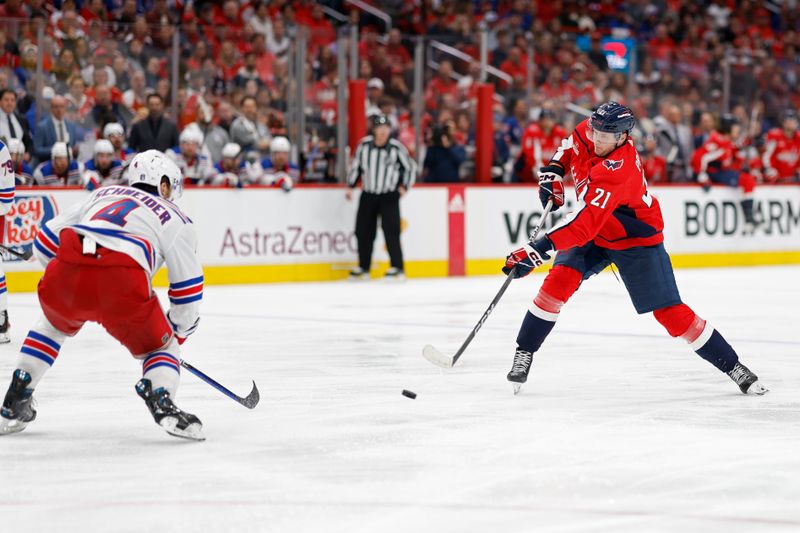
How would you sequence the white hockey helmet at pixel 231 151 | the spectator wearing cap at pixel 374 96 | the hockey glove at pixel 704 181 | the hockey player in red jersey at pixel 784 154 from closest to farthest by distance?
1. the white hockey helmet at pixel 231 151
2. the spectator wearing cap at pixel 374 96
3. the hockey glove at pixel 704 181
4. the hockey player in red jersey at pixel 784 154

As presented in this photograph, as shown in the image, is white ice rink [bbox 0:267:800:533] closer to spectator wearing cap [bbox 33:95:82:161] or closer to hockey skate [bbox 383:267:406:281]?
spectator wearing cap [bbox 33:95:82:161]

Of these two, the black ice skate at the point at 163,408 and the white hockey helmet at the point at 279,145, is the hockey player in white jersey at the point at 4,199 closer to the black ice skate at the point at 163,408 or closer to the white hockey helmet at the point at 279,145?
the black ice skate at the point at 163,408

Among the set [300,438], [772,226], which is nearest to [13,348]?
[300,438]

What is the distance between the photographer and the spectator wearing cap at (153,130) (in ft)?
33.3

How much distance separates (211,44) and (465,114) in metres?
2.55

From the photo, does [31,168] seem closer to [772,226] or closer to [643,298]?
[643,298]

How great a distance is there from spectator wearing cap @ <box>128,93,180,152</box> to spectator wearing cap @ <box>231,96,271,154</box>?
2.29 ft

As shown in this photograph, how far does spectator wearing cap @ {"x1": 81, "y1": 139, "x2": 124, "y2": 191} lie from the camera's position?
9797mm

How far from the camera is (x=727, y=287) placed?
416 inches

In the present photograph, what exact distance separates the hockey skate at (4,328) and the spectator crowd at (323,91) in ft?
10.3

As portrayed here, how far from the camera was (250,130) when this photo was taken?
10.9m

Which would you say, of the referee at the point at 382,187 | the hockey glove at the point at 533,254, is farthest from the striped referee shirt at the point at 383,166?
the hockey glove at the point at 533,254

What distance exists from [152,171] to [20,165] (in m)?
5.95

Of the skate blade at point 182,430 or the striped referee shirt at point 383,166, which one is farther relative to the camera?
the striped referee shirt at point 383,166
